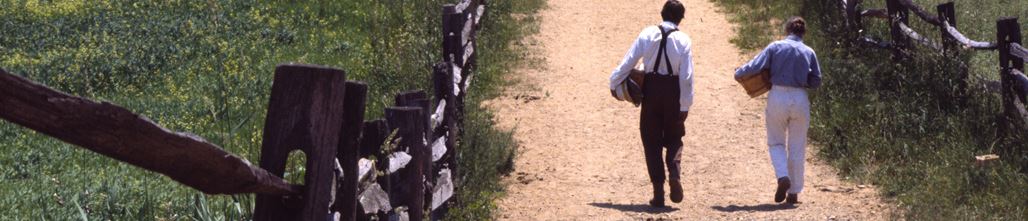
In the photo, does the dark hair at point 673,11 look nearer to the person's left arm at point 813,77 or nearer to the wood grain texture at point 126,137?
the person's left arm at point 813,77

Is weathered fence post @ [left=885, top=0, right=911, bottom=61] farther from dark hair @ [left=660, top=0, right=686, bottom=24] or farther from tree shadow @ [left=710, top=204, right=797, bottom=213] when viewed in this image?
dark hair @ [left=660, top=0, right=686, bottom=24]

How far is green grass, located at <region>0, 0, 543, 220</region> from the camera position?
30.7 feet

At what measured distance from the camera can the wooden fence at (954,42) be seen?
9.97 meters

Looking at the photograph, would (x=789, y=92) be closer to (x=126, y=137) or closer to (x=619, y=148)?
(x=619, y=148)

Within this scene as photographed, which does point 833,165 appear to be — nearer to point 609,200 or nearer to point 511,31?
point 609,200

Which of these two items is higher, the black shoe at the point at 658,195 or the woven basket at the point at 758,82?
the woven basket at the point at 758,82

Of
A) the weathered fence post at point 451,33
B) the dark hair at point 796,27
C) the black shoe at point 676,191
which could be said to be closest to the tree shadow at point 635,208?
the black shoe at point 676,191

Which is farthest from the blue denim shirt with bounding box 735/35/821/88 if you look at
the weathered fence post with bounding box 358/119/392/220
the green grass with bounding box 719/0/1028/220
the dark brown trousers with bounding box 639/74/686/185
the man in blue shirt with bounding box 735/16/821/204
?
the weathered fence post with bounding box 358/119/392/220

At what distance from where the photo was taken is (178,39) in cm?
1716

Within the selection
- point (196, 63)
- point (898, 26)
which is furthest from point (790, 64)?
point (196, 63)

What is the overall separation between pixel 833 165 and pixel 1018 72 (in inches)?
63.4

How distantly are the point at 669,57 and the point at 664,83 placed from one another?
17cm

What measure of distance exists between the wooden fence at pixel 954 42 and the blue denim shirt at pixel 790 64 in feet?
5.29

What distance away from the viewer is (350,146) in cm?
425
